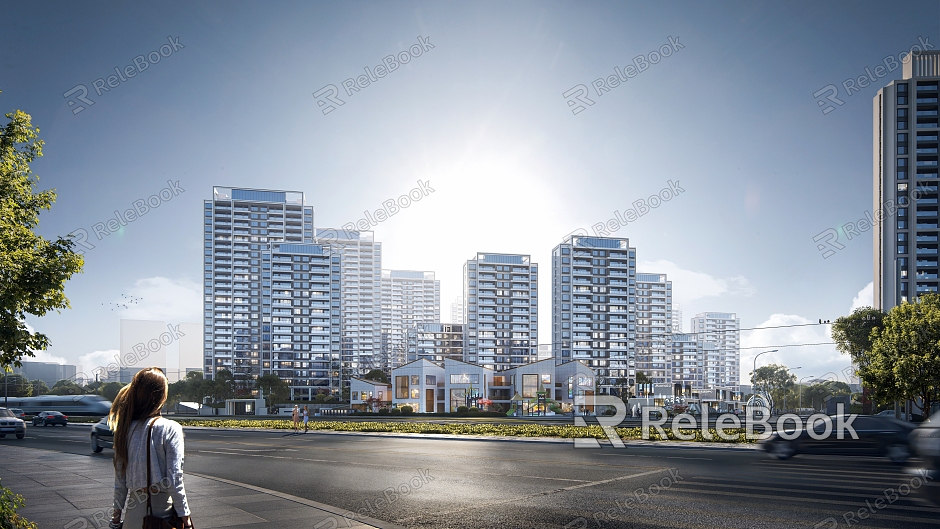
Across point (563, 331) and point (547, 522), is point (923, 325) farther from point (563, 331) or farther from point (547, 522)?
point (563, 331)

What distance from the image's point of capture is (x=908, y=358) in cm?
3831

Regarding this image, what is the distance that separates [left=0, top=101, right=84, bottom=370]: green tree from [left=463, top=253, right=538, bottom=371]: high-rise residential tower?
12965 cm

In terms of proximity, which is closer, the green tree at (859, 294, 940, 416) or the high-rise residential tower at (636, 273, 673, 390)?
the green tree at (859, 294, 940, 416)

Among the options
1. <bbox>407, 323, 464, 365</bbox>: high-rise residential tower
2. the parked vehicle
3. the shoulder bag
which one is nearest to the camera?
the shoulder bag

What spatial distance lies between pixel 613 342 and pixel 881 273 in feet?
181

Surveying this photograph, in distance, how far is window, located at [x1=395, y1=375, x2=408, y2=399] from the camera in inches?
3652

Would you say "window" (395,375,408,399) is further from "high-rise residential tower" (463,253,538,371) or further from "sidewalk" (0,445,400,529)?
"sidewalk" (0,445,400,529)

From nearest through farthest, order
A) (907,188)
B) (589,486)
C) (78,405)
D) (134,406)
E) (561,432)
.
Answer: (134,406) → (589,486) → (561,432) → (78,405) → (907,188)

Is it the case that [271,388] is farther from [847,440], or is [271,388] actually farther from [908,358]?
[847,440]

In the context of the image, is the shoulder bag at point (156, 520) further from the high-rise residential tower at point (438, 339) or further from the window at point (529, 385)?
the high-rise residential tower at point (438, 339)

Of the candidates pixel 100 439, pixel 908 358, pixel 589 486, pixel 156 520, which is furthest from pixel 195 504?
pixel 908 358

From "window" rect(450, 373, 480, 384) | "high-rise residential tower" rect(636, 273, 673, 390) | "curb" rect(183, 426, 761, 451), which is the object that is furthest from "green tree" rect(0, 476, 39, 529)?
"high-rise residential tower" rect(636, 273, 673, 390)

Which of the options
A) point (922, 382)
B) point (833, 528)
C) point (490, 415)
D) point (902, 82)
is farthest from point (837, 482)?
point (902, 82)

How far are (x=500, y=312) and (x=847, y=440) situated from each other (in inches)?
4830
